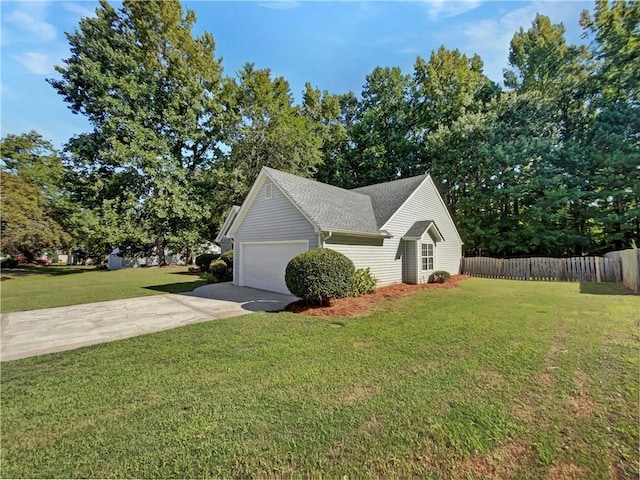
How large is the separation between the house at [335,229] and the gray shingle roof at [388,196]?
0.05 m

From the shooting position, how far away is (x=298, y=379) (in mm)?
4023

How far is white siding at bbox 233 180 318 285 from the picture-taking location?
11.0 m

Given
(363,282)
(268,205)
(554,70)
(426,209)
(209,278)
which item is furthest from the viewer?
(554,70)

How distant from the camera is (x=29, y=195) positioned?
18.4 metres

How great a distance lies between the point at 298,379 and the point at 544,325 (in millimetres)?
5985

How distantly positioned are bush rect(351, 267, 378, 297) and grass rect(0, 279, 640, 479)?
4.46 m

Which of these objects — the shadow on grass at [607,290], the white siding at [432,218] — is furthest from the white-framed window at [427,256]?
the shadow on grass at [607,290]

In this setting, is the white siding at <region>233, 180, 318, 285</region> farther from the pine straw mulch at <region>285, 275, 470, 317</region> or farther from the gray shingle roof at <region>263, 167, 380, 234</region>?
the pine straw mulch at <region>285, 275, 470, 317</region>

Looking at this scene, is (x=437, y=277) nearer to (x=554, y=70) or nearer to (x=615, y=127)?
(x=615, y=127)

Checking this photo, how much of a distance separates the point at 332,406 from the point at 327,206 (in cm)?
960

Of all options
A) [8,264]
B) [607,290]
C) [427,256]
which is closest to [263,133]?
[427,256]

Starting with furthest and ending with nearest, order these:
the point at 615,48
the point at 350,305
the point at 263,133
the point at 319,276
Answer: the point at 263,133 → the point at 615,48 → the point at 350,305 → the point at 319,276

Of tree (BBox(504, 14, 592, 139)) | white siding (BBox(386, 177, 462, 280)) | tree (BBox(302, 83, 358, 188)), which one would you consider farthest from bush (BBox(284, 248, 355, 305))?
tree (BBox(504, 14, 592, 139))

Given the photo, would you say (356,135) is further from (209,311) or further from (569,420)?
(569,420)
